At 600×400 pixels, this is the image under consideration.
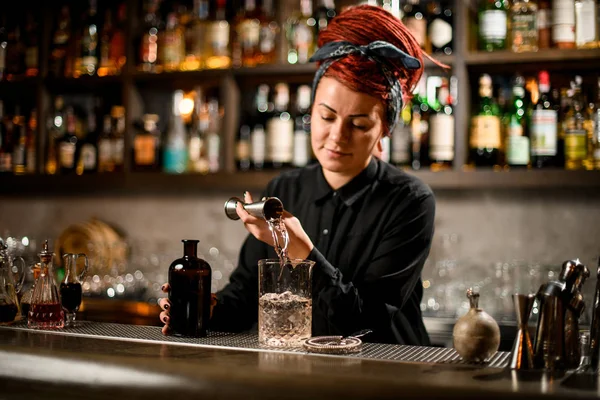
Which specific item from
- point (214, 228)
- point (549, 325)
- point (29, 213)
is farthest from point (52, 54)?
point (549, 325)

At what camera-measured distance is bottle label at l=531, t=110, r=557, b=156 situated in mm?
2676

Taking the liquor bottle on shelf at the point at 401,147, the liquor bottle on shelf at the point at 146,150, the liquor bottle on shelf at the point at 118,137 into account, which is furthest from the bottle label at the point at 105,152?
the liquor bottle on shelf at the point at 401,147

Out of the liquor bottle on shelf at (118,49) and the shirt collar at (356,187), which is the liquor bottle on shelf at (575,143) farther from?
the liquor bottle on shelf at (118,49)

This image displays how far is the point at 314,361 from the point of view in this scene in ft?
4.24

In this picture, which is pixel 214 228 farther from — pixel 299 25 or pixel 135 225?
pixel 299 25

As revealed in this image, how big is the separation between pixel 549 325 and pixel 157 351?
2.32ft

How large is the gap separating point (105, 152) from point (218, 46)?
2.34 feet

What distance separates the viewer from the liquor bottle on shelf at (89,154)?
335cm

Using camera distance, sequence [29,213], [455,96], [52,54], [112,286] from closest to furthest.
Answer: [455,96] < [112,286] < [52,54] < [29,213]

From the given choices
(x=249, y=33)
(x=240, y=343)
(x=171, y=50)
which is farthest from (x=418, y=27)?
(x=240, y=343)

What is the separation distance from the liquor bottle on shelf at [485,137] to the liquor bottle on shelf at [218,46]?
103 centimetres

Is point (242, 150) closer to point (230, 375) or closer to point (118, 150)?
point (118, 150)

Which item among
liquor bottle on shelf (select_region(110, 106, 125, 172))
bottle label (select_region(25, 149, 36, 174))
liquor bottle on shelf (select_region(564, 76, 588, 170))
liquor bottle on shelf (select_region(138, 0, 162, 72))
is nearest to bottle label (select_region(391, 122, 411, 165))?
liquor bottle on shelf (select_region(564, 76, 588, 170))

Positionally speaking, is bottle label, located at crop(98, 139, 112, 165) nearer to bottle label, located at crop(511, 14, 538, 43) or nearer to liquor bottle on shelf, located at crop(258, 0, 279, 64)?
liquor bottle on shelf, located at crop(258, 0, 279, 64)
